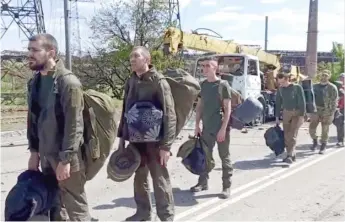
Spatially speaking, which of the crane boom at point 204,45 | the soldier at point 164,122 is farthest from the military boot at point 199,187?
the crane boom at point 204,45

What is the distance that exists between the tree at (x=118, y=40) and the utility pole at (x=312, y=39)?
10553mm

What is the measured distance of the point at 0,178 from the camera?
841 centimetres

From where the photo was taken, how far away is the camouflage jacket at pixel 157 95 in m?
5.16

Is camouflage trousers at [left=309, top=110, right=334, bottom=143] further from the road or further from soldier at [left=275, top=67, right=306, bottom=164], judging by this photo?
soldier at [left=275, top=67, right=306, bottom=164]

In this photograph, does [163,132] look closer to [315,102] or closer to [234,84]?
[315,102]

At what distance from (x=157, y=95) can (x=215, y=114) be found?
202 cm

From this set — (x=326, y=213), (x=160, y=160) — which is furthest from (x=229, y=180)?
(x=160, y=160)

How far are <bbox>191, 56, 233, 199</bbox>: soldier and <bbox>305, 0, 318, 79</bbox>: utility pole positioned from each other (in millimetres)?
26559

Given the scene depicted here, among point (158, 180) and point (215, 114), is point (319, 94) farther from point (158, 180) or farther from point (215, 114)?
point (158, 180)

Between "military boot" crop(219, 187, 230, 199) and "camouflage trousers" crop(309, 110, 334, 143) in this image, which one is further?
"camouflage trousers" crop(309, 110, 334, 143)

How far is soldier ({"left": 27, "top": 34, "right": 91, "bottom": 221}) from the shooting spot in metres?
4.43

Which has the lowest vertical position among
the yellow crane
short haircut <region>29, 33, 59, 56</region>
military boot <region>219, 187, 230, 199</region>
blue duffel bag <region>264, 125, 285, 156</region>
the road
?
the road

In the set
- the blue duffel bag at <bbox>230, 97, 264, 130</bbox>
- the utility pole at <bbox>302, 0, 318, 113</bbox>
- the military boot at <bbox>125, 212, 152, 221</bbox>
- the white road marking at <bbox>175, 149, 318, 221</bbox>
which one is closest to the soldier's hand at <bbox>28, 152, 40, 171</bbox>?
the military boot at <bbox>125, 212, 152, 221</bbox>

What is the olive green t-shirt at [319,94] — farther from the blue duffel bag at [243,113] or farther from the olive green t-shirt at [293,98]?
the blue duffel bag at [243,113]
